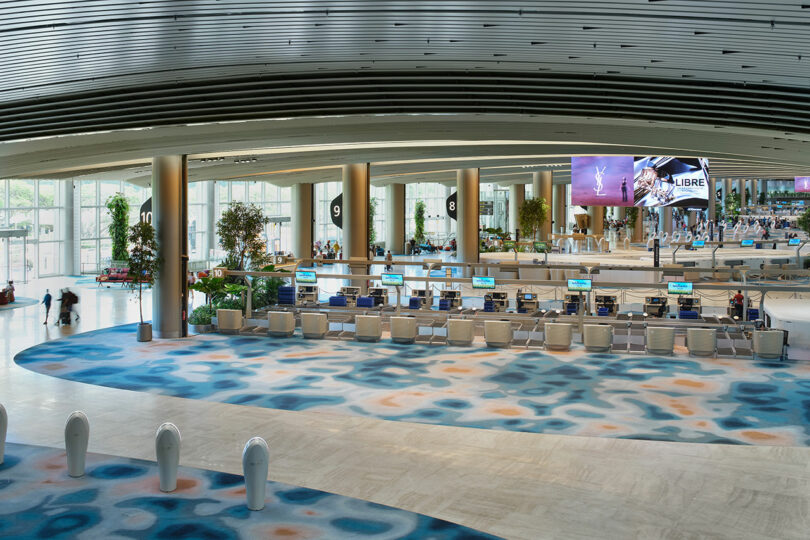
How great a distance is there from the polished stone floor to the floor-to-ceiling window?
93.4 feet

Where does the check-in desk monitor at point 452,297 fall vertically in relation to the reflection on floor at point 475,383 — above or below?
above

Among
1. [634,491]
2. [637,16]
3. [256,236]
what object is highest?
[637,16]

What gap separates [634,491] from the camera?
9539mm

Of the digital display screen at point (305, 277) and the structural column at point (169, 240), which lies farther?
the digital display screen at point (305, 277)

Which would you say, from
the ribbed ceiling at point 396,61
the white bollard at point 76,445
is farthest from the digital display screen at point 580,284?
the white bollard at point 76,445

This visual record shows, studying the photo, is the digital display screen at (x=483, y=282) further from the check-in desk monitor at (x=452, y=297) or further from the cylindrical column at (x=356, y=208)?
the cylindrical column at (x=356, y=208)

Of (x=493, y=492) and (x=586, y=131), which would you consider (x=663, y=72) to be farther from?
(x=493, y=492)

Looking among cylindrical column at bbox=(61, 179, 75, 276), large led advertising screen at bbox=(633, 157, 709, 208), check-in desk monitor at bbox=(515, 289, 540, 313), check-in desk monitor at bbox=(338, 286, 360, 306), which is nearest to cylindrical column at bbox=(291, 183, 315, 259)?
Answer: cylindrical column at bbox=(61, 179, 75, 276)

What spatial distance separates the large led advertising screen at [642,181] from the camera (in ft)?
114

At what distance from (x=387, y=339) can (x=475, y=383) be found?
19.3ft

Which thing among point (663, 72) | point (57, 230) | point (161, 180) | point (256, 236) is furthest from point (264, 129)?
point (57, 230)

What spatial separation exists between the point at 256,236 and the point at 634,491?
1906 cm

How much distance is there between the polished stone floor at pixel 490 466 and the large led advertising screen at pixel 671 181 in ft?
84.1

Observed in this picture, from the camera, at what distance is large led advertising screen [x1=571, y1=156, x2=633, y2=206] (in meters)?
34.6
